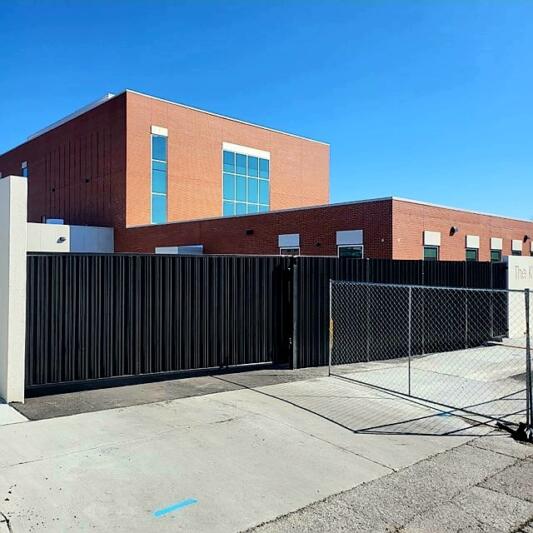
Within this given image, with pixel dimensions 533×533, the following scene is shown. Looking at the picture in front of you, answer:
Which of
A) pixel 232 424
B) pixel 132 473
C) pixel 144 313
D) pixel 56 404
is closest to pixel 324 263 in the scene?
pixel 144 313

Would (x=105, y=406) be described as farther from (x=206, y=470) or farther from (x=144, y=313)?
(x=206, y=470)

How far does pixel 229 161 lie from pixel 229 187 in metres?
1.88

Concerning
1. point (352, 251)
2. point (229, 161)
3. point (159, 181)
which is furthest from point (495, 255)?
point (159, 181)

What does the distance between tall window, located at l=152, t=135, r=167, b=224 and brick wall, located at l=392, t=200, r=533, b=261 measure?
18581mm

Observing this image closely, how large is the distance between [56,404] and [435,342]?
8.89 metres

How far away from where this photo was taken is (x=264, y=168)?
39.7m

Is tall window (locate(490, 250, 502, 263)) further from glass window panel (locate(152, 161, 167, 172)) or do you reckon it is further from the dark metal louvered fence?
glass window panel (locate(152, 161, 167, 172))

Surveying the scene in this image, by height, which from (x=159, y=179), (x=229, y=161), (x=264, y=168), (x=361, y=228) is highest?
(x=229, y=161)

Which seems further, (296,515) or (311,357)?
(311,357)

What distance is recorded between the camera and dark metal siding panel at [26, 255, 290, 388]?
787 centimetres

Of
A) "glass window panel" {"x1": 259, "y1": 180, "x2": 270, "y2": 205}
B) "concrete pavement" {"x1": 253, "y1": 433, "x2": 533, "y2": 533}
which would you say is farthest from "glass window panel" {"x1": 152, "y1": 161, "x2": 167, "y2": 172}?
"concrete pavement" {"x1": 253, "y1": 433, "x2": 533, "y2": 533}

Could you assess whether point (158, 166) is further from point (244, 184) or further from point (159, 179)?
point (244, 184)

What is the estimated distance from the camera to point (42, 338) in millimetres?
7793

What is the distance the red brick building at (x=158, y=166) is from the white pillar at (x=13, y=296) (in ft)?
82.1
